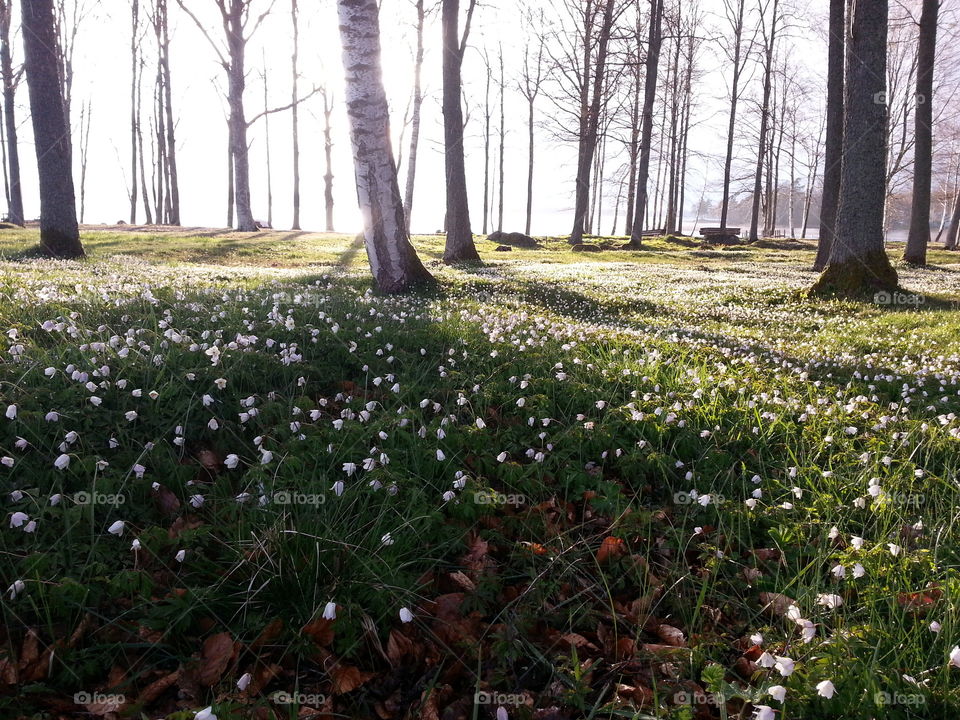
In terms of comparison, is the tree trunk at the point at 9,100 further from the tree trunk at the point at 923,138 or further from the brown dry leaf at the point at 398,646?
the tree trunk at the point at 923,138

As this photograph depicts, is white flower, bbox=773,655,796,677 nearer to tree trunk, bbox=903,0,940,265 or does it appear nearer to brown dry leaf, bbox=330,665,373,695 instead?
brown dry leaf, bbox=330,665,373,695

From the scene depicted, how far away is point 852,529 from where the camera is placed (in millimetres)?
3396

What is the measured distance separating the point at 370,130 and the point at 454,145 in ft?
28.5

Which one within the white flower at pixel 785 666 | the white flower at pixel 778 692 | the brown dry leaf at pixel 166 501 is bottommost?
the white flower at pixel 778 692

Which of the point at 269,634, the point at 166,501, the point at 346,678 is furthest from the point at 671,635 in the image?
the point at 166,501

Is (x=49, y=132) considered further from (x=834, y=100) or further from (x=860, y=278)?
(x=834, y=100)

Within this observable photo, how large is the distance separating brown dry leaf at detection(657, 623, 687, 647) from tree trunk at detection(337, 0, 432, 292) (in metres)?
8.70

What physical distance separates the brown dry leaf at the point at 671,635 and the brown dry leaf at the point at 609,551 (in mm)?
492

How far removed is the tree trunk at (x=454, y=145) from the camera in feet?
57.6

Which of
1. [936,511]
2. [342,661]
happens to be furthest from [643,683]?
[936,511]

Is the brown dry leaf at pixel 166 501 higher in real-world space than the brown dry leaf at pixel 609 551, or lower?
higher

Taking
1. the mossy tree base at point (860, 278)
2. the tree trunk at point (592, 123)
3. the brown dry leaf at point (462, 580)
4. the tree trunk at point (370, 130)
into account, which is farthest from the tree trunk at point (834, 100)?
the brown dry leaf at point (462, 580)

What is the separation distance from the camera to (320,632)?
2.54 meters

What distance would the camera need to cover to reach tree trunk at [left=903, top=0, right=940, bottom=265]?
20.8 meters
